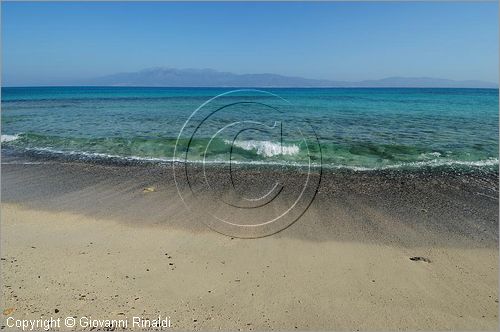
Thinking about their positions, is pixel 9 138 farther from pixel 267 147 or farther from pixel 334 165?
pixel 334 165

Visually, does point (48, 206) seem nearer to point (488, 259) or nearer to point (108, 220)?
point (108, 220)

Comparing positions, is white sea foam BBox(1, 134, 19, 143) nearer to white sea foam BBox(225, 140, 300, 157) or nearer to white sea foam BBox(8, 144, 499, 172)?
white sea foam BBox(8, 144, 499, 172)

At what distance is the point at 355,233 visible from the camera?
6.48 m

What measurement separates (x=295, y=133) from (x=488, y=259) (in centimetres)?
1180

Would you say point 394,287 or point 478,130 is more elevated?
point 478,130

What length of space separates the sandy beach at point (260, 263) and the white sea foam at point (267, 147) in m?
4.65

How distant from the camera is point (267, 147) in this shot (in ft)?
45.2

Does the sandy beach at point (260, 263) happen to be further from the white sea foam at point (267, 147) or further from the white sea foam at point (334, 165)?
the white sea foam at point (267, 147)

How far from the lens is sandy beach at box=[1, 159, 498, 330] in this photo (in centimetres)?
421

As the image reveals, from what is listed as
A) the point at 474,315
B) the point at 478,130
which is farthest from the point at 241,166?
the point at 478,130

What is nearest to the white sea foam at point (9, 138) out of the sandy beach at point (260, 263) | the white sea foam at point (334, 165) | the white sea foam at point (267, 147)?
the white sea foam at point (334, 165)

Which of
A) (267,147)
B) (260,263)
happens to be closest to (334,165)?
(267,147)

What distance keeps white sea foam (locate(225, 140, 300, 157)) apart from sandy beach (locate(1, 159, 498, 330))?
4.65 meters

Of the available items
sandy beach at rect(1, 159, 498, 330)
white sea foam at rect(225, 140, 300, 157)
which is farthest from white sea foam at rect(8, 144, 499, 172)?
sandy beach at rect(1, 159, 498, 330)
